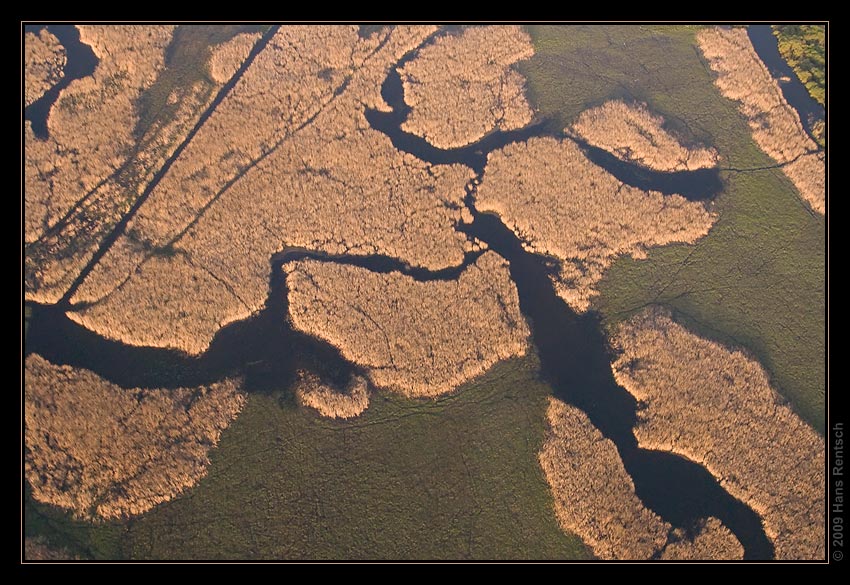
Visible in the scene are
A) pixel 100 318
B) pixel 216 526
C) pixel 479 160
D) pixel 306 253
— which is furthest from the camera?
pixel 479 160

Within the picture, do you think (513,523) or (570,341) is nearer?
(513,523)

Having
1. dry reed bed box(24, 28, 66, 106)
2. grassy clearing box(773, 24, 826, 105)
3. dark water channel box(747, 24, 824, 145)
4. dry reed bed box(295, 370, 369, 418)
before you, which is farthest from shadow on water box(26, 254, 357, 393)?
grassy clearing box(773, 24, 826, 105)

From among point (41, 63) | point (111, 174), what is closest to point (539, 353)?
point (111, 174)

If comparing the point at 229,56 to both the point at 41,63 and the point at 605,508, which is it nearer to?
the point at 41,63

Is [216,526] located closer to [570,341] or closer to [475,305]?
[475,305]

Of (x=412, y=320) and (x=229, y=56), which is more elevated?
(x=229, y=56)

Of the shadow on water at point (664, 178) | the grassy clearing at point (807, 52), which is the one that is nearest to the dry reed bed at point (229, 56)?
the shadow on water at point (664, 178)

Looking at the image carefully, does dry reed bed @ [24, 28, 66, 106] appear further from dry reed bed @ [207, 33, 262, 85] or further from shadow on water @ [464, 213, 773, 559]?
shadow on water @ [464, 213, 773, 559]

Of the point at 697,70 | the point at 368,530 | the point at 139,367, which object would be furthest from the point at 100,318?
the point at 697,70
